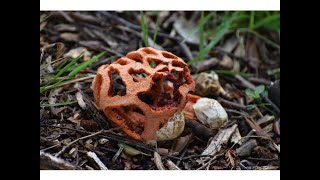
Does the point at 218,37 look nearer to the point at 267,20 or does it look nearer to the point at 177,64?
the point at 267,20

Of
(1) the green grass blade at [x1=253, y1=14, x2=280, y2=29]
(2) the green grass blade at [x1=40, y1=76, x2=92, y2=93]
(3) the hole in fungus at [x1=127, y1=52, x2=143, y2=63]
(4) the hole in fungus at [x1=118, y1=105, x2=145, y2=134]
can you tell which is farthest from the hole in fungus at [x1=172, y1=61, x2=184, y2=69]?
(1) the green grass blade at [x1=253, y1=14, x2=280, y2=29]

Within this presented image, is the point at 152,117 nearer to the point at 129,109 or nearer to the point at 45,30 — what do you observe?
the point at 129,109

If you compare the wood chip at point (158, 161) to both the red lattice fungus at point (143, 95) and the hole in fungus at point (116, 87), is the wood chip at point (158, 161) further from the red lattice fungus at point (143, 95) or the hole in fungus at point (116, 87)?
the hole in fungus at point (116, 87)

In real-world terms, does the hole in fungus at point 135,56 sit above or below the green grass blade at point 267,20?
below

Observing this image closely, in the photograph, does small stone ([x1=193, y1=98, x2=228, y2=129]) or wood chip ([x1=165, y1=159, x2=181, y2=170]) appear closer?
wood chip ([x1=165, y1=159, x2=181, y2=170])

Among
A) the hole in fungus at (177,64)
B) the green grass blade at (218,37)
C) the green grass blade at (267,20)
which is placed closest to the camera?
the hole in fungus at (177,64)

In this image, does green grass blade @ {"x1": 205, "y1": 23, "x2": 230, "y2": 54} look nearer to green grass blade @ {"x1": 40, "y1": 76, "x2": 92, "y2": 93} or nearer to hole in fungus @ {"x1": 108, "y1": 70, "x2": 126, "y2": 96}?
hole in fungus @ {"x1": 108, "y1": 70, "x2": 126, "y2": 96}

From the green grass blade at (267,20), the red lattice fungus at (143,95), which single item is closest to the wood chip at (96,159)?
the red lattice fungus at (143,95)
